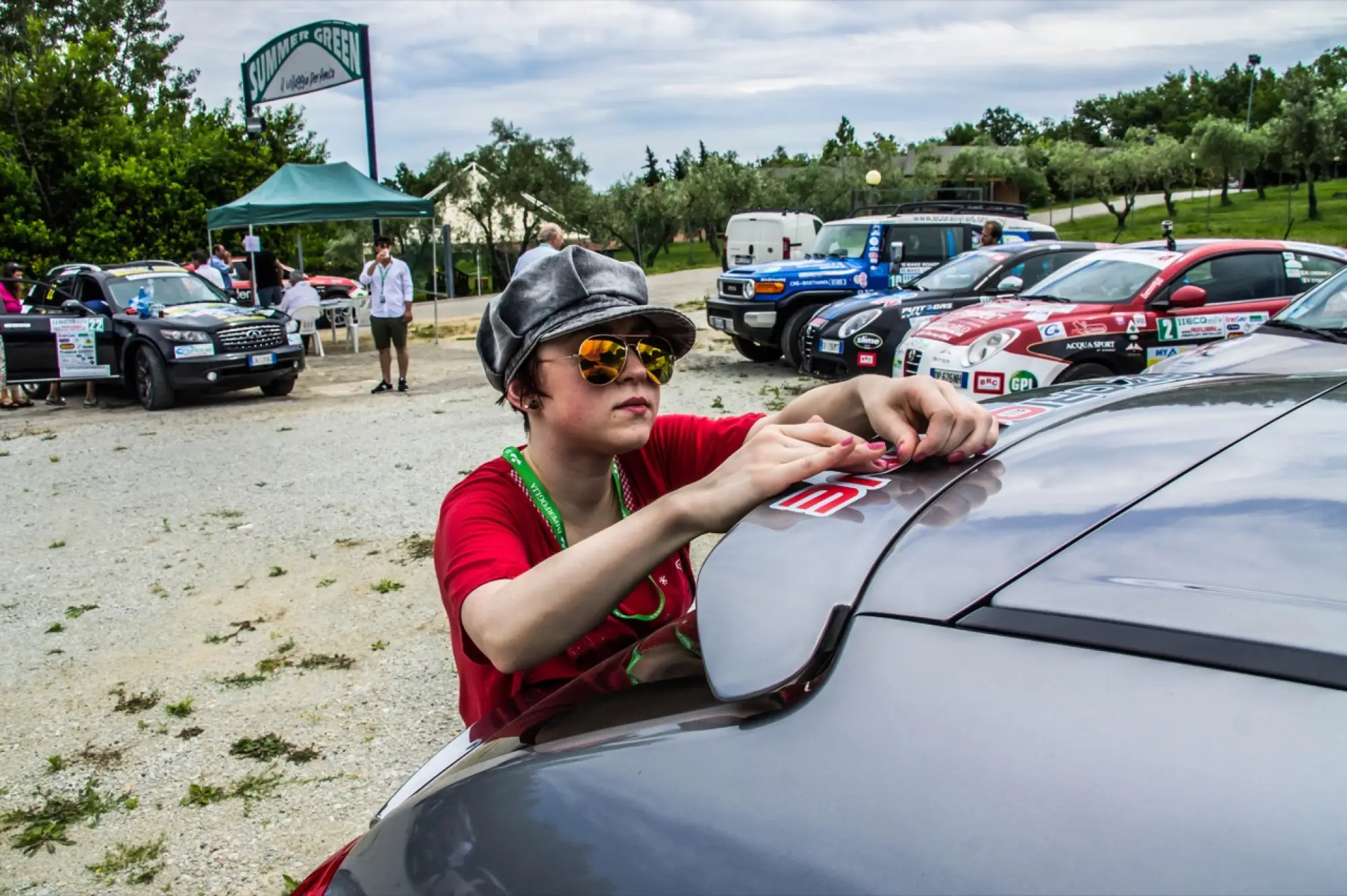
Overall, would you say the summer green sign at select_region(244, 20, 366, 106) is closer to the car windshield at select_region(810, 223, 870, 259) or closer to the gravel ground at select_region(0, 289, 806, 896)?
the car windshield at select_region(810, 223, 870, 259)

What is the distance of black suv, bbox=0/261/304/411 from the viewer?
11.6m

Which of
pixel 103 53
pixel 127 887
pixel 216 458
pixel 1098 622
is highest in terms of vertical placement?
pixel 103 53

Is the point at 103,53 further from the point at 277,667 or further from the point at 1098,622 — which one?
the point at 1098,622

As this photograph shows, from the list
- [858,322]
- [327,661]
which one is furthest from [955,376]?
[327,661]

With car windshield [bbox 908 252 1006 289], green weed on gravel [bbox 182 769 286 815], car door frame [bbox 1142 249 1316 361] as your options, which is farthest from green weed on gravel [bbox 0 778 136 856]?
car windshield [bbox 908 252 1006 289]

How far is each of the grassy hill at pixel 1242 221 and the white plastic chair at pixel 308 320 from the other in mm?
25071

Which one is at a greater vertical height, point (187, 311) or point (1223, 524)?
point (187, 311)

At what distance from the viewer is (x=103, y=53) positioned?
23312mm

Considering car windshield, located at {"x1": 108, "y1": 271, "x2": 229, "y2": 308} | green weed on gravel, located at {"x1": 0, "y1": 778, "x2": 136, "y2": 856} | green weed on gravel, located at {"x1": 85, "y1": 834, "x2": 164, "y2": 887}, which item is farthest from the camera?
car windshield, located at {"x1": 108, "y1": 271, "x2": 229, "y2": 308}

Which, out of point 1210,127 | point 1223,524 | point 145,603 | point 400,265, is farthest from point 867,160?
point 1223,524

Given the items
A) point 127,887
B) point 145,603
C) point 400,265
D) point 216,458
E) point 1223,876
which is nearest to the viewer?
point 1223,876

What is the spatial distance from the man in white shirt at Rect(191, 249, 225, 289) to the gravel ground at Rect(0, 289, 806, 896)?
6.21 metres

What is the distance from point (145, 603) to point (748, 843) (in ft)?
16.9

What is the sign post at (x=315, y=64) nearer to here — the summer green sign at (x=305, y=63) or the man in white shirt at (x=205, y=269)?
the summer green sign at (x=305, y=63)
